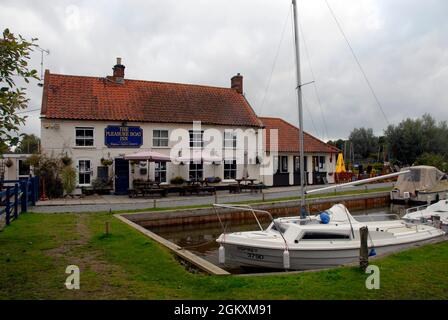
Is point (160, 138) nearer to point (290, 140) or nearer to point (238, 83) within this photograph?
point (238, 83)

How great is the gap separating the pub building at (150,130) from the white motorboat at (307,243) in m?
14.6

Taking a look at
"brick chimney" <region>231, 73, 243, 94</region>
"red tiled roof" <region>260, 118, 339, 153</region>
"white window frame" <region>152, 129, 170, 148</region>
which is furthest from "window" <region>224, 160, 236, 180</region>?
"brick chimney" <region>231, 73, 243, 94</region>

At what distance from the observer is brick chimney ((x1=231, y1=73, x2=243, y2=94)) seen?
1370 inches

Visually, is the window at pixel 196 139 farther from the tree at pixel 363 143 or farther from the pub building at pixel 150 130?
the tree at pixel 363 143

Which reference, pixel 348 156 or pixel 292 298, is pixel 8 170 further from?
pixel 348 156

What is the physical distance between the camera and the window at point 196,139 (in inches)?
1148

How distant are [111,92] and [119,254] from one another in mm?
21124

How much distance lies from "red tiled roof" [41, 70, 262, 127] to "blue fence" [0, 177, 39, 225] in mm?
6811

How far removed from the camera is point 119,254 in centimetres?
985

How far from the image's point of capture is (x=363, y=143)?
83.1 meters

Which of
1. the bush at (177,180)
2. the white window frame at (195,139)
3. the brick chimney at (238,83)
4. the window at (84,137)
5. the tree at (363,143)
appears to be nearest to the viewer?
the window at (84,137)

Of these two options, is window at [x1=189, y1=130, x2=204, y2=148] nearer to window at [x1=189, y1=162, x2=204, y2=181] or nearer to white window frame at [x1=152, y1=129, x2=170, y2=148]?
window at [x1=189, y1=162, x2=204, y2=181]

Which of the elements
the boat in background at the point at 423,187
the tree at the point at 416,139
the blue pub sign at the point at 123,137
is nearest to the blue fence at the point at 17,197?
the blue pub sign at the point at 123,137
